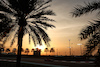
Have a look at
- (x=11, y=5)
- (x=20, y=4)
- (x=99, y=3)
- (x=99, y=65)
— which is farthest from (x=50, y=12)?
(x=99, y=65)

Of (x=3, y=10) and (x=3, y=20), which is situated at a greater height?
(x=3, y=10)

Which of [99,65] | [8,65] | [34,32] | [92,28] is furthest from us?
[8,65]

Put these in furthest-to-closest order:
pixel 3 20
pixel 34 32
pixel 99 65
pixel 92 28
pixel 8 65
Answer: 1. pixel 8 65
2. pixel 34 32
3. pixel 3 20
4. pixel 92 28
5. pixel 99 65

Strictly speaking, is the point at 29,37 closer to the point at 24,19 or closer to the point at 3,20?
the point at 24,19

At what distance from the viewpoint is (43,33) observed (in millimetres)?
13805

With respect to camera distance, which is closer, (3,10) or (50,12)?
(3,10)

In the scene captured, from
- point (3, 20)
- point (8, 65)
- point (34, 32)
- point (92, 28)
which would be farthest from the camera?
point (8, 65)

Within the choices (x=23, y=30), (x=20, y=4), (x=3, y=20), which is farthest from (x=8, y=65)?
(x=20, y=4)

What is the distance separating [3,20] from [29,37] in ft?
10.7

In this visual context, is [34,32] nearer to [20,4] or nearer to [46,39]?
[46,39]

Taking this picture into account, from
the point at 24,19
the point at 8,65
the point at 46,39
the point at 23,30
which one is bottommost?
the point at 8,65

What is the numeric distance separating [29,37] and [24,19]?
2078mm

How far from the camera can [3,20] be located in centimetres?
1256

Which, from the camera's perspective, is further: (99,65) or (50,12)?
(50,12)
